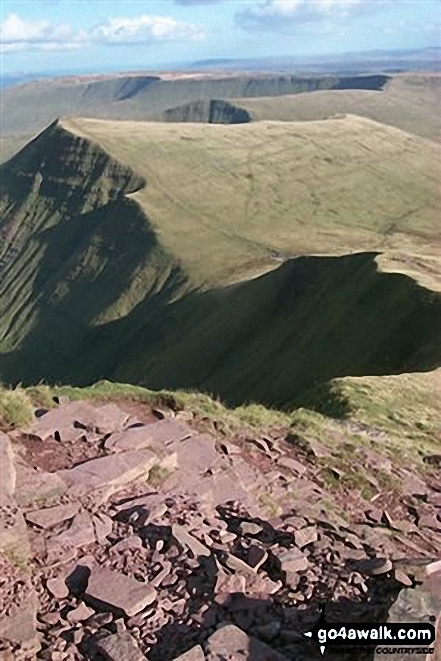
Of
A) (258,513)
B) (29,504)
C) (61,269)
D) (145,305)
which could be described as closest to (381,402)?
(258,513)

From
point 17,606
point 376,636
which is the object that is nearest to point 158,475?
point 17,606

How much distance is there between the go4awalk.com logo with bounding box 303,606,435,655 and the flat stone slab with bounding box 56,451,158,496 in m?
4.93

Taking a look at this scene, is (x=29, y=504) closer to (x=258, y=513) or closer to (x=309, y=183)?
(x=258, y=513)

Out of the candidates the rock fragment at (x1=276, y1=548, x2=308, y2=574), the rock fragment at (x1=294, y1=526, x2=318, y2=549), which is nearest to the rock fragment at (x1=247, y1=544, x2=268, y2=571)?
the rock fragment at (x1=276, y1=548, x2=308, y2=574)

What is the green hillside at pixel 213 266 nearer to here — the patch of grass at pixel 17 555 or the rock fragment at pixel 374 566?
the rock fragment at pixel 374 566

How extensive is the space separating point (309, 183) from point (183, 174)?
31822 mm

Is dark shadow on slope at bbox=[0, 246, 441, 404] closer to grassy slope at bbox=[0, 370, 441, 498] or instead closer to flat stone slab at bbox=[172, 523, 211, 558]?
grassy slope at bbox=[0, 370, 441, 498]

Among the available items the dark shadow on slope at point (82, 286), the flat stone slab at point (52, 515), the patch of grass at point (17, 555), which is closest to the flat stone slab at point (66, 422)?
the flat stone slab at point (52, 515)

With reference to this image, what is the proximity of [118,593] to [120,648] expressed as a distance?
97 cm

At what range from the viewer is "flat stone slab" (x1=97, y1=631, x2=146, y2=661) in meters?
8.46

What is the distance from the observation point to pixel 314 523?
Result: 478 inches

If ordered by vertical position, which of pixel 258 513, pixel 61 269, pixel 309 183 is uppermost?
pixel 258 513

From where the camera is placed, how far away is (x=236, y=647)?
28.1 ft

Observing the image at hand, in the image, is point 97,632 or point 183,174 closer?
point 97,632
